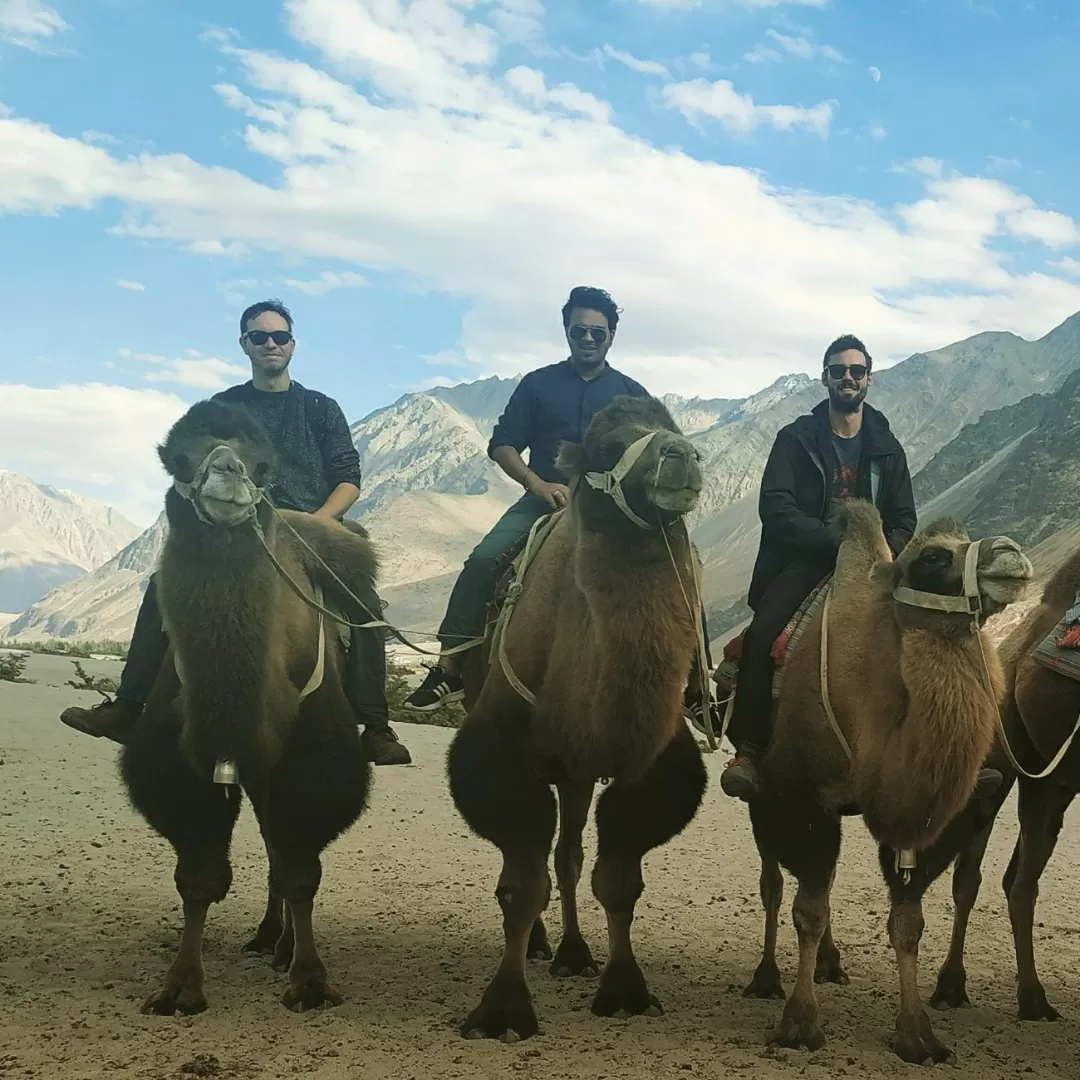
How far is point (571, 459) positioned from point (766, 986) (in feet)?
8.52

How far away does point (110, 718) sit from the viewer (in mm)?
5844

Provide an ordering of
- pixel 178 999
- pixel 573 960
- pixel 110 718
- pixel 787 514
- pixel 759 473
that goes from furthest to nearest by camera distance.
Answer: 1. pixel 759 473
2. pixel 573 960
3. pixel 787 514
4. pixel 110 718
5. pixel 178 999

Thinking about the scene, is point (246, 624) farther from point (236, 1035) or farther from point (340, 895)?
point (340, 895)

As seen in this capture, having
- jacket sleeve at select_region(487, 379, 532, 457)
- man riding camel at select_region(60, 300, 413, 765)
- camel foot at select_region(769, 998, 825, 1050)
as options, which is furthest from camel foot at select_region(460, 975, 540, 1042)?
jacket sleeve at select_region(487, 379, 532, 457)

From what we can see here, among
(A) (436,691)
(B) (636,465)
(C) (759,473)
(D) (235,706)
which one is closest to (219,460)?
(D) (235,706)

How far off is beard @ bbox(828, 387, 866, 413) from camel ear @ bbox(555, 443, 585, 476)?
1458 mm

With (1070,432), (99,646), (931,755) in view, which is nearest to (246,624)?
(931,755)

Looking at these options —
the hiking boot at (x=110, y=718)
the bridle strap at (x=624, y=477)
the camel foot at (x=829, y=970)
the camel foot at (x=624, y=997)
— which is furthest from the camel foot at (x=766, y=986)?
the hiking boot at (x=110, y=718)

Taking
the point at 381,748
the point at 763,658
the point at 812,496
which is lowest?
the point at 381,748

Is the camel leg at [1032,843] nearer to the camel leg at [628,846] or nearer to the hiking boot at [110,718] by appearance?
the camel leg at [628,846]

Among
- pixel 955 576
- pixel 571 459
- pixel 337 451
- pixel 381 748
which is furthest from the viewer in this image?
pixel 337 451

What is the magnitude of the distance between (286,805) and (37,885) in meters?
2.84

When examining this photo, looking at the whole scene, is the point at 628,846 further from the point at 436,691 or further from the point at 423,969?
the point at 436,691

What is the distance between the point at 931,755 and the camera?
4.68 m
